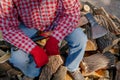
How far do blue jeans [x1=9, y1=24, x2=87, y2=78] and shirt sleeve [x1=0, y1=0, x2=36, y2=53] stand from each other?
0.15 m

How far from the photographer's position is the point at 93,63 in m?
3.41

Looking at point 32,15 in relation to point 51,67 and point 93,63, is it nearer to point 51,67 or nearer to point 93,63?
point 51,67

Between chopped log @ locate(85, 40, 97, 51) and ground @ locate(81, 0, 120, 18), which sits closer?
chopped log @ locate(85, 40, 97, 51)

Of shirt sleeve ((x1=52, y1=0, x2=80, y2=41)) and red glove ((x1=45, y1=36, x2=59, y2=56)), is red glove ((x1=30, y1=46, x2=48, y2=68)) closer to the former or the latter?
red glove ((x1=45, y1=36, x2=59, y2=56))

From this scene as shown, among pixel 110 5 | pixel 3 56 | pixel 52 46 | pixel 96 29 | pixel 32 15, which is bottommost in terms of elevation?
pixel 110 5

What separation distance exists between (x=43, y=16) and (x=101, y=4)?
6.64 feet

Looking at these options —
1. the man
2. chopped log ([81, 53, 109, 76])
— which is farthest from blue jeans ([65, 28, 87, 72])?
chopped log ([81, 53, 109, 76])

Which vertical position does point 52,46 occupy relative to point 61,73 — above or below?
above

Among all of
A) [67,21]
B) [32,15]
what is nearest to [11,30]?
[32,15]

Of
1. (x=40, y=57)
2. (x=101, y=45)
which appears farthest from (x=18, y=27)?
(x=101, y=45)

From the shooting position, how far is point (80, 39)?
3.09 m

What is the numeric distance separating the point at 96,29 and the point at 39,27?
2.42 ft

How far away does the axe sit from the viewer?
3.51 m

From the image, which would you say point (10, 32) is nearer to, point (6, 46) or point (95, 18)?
point (6, 46)
